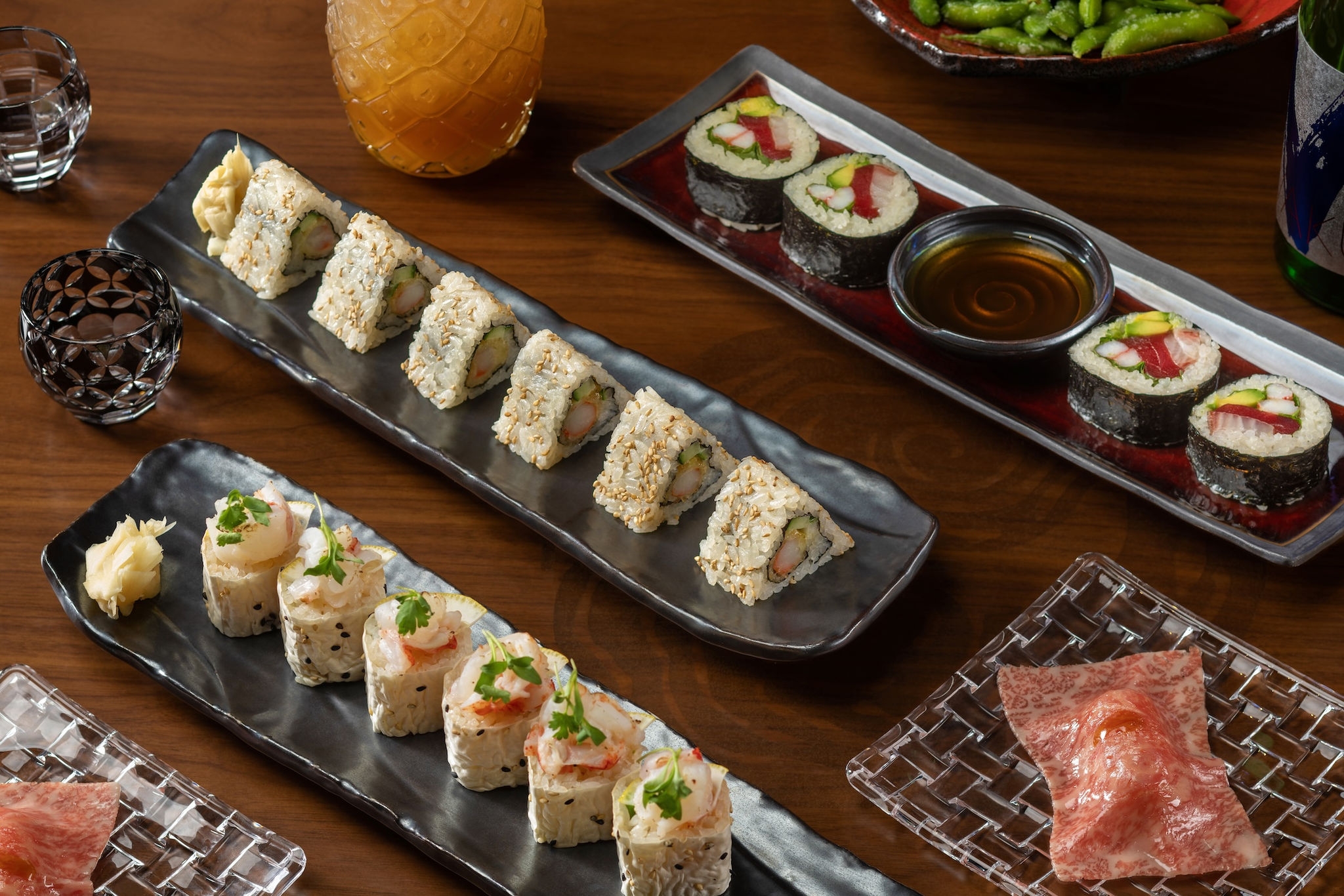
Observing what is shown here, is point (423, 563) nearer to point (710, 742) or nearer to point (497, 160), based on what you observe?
point (710, 742)

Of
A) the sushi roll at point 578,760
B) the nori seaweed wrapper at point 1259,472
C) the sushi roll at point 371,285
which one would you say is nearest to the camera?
the sushi roll at point 578,760

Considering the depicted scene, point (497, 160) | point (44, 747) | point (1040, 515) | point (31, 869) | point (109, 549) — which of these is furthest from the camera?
point (497, 160)

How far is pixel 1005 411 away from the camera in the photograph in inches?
114

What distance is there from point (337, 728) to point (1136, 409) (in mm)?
1592

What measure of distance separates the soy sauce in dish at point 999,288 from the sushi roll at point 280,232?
1286 millimetres

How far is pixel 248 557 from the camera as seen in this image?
97.4 inches

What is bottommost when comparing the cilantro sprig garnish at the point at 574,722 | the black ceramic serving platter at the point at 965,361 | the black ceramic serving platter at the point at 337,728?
the black ceramic serving platter at the point at 337,728

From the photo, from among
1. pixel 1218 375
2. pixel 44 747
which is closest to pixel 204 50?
Result: pixel 44 747

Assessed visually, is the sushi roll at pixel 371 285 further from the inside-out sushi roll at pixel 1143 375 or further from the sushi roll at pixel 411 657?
the inside-out sushi roll at pixel 1143 375

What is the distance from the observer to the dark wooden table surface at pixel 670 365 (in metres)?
2.49

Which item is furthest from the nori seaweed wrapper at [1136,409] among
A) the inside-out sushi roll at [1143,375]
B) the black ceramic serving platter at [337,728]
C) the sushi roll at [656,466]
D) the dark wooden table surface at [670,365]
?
the black ceramic serving platter at [337,728]

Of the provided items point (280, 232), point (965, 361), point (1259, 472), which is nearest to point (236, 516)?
point (280, 232)

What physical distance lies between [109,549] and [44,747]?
0.37 meters

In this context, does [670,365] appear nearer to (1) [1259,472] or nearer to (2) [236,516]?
(2) [236,516]
